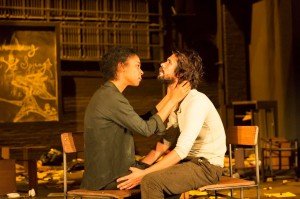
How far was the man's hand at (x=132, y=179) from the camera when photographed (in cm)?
445

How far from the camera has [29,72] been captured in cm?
1301

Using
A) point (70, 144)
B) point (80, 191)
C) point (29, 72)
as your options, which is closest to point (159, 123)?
point (80, 191)

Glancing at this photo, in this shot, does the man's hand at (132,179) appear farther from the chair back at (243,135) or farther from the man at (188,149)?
the chair back at (243,135)

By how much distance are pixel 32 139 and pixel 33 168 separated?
4.46 meters

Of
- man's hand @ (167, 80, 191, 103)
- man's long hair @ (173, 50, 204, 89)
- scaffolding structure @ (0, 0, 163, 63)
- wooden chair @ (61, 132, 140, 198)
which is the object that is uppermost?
scaffolding structure @ (0, 0, 163, 63)

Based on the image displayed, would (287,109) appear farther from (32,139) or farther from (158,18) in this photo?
(32,139)

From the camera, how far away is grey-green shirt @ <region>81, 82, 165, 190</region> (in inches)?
178

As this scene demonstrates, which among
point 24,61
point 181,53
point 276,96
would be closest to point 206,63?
point 276,96

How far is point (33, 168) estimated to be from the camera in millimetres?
8938

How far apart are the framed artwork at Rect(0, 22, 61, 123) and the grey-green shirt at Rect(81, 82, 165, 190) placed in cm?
860

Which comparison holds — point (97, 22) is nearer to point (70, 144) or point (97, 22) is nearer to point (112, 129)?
point (70, 144)

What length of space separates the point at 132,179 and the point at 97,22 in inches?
381

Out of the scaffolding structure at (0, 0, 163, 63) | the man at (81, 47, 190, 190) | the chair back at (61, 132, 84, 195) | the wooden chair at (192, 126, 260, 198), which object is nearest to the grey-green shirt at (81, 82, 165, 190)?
the man at (81, 47, 190, 190)

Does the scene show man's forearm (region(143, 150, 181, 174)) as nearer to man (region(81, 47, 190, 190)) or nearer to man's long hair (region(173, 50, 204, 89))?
man (region(81, 47, 190, 190))
